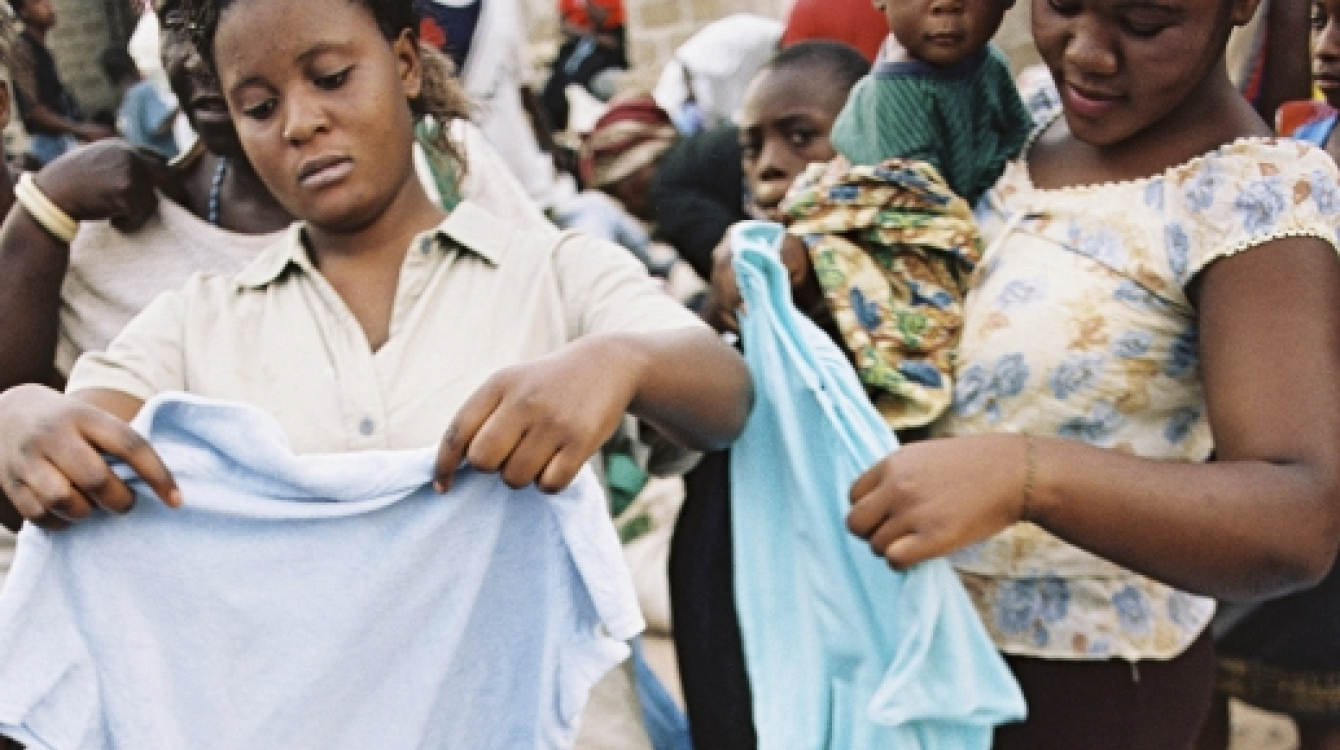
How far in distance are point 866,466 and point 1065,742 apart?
18.9 inches

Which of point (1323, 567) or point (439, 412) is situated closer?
point (1323, 567)

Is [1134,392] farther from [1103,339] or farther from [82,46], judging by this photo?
[82,46]

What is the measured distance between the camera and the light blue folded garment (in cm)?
135

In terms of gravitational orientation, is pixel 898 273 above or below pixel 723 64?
above

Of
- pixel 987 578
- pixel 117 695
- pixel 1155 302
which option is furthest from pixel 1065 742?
pixel 117 695

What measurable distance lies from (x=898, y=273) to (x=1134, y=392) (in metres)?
0.31

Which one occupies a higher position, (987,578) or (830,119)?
(830,119)

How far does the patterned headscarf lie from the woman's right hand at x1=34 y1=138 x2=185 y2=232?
1.94 m

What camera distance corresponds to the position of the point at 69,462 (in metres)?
1.29

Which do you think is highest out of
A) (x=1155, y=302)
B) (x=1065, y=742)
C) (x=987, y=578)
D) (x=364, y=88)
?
(x=364, y=88)

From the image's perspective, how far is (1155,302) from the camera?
4.89 feet

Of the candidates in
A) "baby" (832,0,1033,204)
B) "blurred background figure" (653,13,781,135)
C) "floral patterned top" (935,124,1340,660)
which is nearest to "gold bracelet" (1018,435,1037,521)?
"floral patterned top" (935,124,1340,660)

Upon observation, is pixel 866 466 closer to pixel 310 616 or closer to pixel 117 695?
pixel 310 616

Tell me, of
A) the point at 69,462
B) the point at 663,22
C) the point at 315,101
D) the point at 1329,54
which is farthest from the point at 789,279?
→ the point at 663,22
